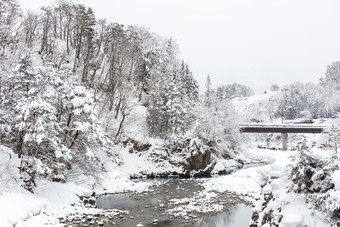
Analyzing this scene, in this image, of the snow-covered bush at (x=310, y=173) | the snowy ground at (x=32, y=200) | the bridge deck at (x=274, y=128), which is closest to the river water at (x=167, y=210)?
the snowy ground at (x=32, y=200)

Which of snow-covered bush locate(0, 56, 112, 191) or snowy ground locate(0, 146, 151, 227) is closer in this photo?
snowy ground locate(0, 146, 151, 227)

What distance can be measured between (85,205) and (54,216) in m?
4.04

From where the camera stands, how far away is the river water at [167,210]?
1566 cm

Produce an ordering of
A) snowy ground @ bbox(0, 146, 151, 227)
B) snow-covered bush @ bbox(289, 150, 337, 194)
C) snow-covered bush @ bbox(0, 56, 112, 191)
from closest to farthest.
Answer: snow-covered bush @ bbox(289, 150, 337, 194) → snowy ground @ bbox(0, 146, 151, 227) → snow-covered bush @ bbox(0, 56, 112, 191)

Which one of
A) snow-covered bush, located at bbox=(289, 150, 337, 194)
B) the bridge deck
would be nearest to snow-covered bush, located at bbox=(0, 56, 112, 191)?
snow-covered bush, located at bbox=(289, 150, 337, 194)

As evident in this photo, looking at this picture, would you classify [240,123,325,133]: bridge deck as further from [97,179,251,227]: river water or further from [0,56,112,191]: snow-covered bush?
[0,56,112,191]: snow-covered bush

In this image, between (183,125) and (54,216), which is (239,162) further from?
(54,216)

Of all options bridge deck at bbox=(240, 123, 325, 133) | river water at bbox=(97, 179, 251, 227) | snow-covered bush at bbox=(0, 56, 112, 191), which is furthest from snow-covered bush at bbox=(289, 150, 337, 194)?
bridge deck at bbox=(240, 123, 325, 133)

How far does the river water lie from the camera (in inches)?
617

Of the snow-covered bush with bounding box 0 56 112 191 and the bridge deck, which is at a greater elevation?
the snow-covered bush with bounding box 0 56 112 191

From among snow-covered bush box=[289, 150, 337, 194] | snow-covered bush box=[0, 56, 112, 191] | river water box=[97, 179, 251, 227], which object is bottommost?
river water box=[97, 179, 251, 227]

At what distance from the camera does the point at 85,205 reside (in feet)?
58.0

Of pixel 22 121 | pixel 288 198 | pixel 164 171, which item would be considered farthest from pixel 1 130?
pixel 164 171

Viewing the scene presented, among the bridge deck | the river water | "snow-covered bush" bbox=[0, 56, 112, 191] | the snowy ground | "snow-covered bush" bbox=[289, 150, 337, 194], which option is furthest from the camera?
the bridge deck
